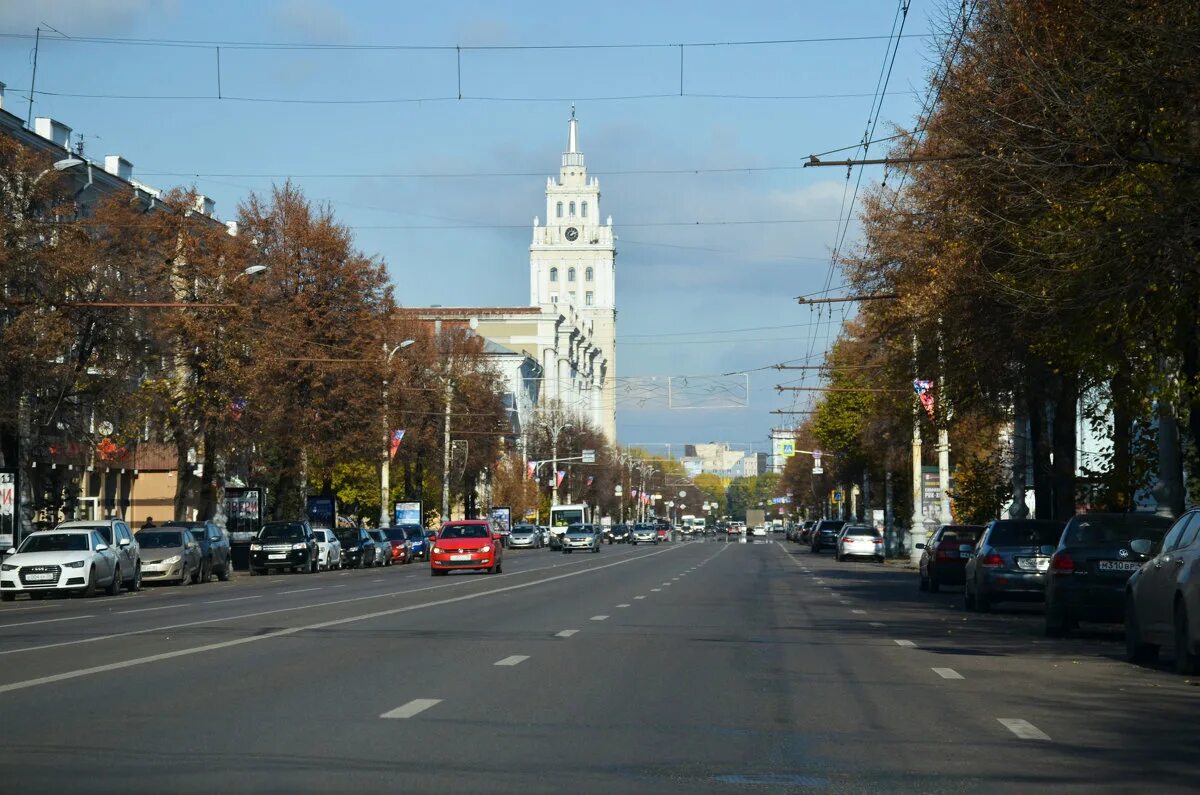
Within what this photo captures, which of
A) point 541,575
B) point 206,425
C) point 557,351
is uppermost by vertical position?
point 557,351

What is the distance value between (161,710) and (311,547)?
145ft

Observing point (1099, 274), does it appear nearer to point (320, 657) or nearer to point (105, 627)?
point (320, 657)

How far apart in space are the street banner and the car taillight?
15207 millimetres

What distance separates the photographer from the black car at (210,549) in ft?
150

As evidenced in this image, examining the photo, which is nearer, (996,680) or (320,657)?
(996,680)

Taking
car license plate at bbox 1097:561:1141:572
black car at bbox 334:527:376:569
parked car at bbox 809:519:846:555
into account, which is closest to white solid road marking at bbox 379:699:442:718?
car license plate at bbox 1097:561:1141:572

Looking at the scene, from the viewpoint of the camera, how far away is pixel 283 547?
54656 mm

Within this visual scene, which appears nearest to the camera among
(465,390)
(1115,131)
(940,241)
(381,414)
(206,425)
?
(1115,131)

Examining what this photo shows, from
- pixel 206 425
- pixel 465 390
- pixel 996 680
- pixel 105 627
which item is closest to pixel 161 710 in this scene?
pixel 996 680

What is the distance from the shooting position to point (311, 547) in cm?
5541

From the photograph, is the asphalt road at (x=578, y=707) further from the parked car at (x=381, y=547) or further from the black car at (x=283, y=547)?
the parked car at (x=381, y=547)

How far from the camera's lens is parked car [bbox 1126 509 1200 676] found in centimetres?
A: 1516

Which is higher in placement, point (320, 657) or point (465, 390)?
point (465, 390)

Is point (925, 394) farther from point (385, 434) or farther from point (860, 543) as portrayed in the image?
point (385, 434)
